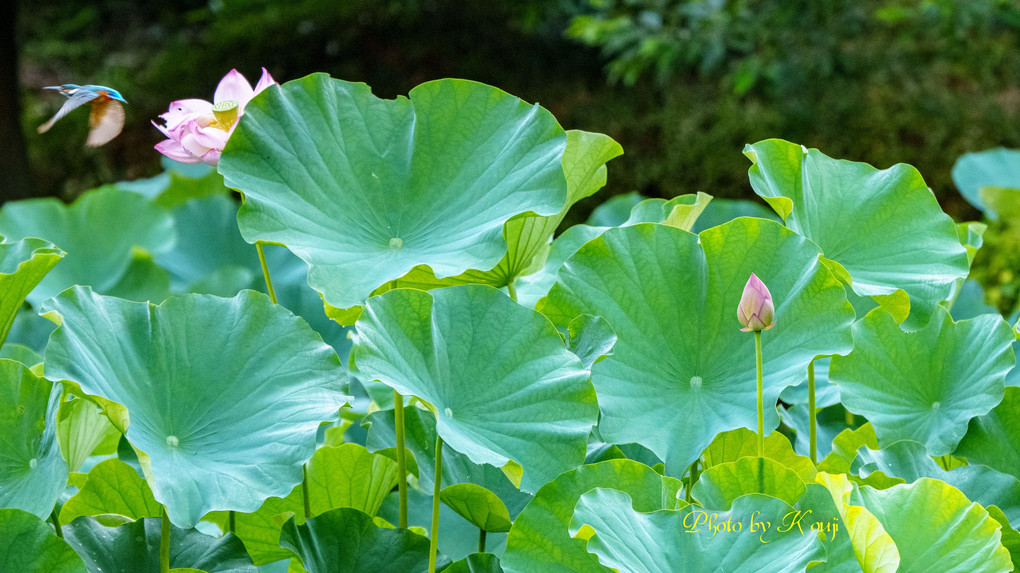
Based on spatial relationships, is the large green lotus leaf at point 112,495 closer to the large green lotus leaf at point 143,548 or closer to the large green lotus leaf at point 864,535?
the large green lotus leaf at point 143,548

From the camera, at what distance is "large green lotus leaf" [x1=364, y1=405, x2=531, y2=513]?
0.59 metres

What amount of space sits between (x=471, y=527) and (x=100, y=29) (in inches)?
194

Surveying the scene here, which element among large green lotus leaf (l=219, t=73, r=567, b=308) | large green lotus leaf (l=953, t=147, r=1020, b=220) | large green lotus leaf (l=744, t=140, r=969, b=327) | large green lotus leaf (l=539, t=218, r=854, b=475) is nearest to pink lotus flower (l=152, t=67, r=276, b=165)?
large green lotus leaf (l=219, t=73, r=567, b=308)

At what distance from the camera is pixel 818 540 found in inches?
17.2

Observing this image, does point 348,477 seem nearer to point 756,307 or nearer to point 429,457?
point 429,457

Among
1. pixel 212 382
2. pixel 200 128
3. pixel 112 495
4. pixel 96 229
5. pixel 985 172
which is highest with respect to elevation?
pixel 200 128

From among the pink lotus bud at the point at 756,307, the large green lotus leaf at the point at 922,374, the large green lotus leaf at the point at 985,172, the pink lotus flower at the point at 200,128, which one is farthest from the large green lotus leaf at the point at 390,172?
the large green lotus leaf at the point at 985,172

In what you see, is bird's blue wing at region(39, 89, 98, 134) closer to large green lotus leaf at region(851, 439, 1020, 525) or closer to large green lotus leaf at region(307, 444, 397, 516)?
large green lotus leaf at region(307, 444, 397, 516)

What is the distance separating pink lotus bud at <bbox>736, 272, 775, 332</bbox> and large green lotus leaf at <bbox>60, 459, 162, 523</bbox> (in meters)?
0.39

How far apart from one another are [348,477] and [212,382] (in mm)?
127

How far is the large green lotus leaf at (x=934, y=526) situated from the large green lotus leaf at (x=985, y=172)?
5.01 ft

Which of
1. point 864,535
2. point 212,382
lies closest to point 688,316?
point 864,535

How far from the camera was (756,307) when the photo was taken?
50 centimetres

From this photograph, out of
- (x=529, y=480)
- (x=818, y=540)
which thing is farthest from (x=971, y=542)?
(x=529, y=480)
